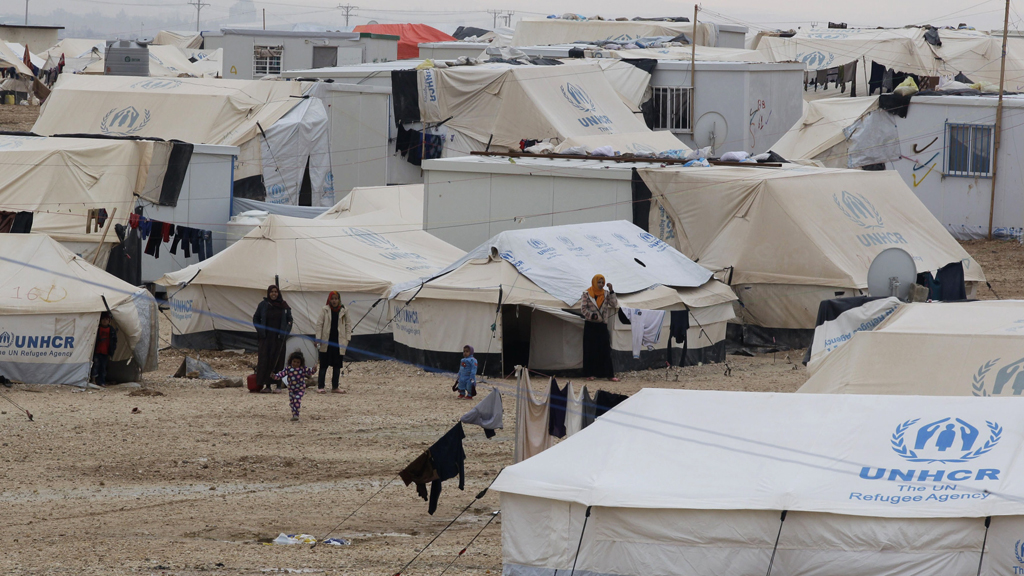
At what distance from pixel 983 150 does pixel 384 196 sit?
1401cm

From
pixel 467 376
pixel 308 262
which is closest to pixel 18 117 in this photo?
pixel 308 262

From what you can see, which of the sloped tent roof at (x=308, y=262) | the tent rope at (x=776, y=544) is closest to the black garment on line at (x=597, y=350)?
the sloped tent roof at (x=308, y=262)

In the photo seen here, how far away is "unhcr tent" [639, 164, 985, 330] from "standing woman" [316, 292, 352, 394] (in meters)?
7.45

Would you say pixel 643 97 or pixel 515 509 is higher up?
pixel 643 97

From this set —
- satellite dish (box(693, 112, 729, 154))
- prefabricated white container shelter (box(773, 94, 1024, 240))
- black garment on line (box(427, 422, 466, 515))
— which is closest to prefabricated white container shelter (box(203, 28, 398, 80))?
satellite dish (box(693, 112, 729, 154))

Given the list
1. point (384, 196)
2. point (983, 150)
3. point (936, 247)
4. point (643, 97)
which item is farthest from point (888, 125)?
point (384, 196)

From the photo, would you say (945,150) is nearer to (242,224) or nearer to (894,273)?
(894,273)

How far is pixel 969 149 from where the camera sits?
29906 millimetres

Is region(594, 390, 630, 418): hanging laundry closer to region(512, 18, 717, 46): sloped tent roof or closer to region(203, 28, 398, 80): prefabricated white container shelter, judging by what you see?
region(203, 28, 398, 80): prefabricated white container shelter

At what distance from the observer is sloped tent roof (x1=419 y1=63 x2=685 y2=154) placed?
1154 inches

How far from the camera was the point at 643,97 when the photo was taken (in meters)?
32.8

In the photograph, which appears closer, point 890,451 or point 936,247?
point 890,451

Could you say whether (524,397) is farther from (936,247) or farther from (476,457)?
(936,247)

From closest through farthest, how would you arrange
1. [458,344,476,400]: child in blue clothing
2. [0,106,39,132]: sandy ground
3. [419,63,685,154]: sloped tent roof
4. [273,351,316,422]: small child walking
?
1. [273,351,316,422]: small child walking
2. [458,344,476,400]: child in blue clothing
3. [419,63,685,154]: sloped tent roof
4. [0,106,39,132]: sandy ground
